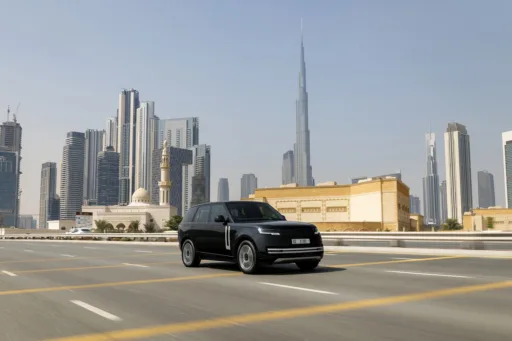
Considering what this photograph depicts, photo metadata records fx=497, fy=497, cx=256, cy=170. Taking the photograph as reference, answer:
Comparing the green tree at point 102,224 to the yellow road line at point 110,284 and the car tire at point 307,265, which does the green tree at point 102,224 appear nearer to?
the car tire at point 307,265

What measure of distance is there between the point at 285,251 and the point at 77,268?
737 cm

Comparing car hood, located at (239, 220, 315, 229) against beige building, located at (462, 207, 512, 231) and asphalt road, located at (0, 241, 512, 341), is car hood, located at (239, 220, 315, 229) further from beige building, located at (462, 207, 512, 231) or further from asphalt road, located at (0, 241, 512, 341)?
beige building, located at (462, 207, 512, 231)

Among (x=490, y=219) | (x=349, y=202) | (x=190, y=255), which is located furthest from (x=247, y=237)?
(x=490, y=219)

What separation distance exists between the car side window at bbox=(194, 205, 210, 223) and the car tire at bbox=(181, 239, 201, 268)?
2.36 feet

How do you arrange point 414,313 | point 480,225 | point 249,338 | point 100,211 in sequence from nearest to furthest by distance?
point 249,338 → point 414,313 → point 480,225 → point 100,211

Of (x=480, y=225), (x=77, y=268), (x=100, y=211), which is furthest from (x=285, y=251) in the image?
(x=100, y=211)

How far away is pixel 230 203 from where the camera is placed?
44.4 ft

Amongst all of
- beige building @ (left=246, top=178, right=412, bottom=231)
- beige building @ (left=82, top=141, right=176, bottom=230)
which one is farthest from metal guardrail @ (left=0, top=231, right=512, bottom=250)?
beige building @ (left=82, top=141, right=176, bottom=230)

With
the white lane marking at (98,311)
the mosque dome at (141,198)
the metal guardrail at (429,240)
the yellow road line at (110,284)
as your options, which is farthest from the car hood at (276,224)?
the mosque dome at (141,198)

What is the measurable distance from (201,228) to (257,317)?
24.5 ft

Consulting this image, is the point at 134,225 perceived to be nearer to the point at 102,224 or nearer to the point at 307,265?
the point at 102,224

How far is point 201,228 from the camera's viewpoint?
1407cm

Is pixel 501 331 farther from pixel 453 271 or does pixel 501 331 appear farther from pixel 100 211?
pixel 100 211

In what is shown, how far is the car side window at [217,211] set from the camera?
13353mm
